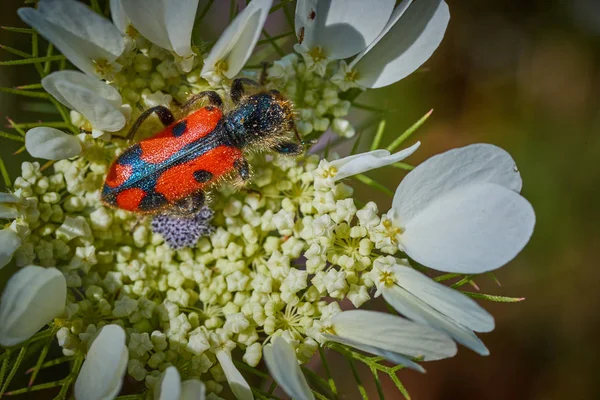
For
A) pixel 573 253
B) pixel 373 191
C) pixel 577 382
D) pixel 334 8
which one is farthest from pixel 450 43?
pixel 577 382

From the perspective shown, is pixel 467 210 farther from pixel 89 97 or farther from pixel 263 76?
pixel 89 97

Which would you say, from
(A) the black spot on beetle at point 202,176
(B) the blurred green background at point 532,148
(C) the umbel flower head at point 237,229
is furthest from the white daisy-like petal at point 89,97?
(B) the blurred green background at point 532,148

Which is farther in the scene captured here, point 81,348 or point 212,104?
point 212,104

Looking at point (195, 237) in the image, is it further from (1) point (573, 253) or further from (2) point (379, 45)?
(1) point (573, 253)

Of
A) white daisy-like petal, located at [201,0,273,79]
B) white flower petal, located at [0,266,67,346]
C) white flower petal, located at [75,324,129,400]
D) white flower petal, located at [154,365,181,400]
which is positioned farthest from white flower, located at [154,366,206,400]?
white daisy-like petal, located at [201,0,273,79]

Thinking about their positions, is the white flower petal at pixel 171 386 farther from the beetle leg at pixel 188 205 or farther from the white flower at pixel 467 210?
the white flower at pixel 467 210

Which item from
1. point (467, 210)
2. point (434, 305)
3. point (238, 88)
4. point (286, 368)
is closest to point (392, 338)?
point (434, 305)
